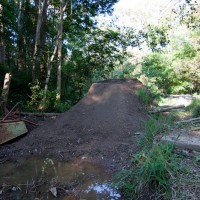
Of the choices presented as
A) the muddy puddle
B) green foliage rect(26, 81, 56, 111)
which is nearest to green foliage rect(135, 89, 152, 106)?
green foliage rect(26, 81, 56, 111)

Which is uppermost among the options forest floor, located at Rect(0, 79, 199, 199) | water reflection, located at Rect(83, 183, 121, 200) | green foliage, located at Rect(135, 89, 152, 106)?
green foliage, located at Rect(135, 89, 152, 106)

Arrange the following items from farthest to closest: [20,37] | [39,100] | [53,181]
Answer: [20,37]
[39,100]
[53,181]

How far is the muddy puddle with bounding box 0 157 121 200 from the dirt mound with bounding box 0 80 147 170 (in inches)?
13.8

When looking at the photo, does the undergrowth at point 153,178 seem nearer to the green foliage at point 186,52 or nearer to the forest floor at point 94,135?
the forest floor at point 94,135

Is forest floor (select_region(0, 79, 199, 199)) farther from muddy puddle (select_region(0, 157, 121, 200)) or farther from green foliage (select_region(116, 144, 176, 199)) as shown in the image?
green foliage (select_region(116, 144, 176, 199))

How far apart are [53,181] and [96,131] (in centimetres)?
208

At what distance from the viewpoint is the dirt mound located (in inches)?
167

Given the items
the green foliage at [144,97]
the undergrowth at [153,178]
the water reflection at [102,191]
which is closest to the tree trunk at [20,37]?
the green foliage at [144,97]

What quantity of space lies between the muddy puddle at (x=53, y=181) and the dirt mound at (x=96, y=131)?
350 millimetres

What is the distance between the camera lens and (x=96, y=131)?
5195 mm

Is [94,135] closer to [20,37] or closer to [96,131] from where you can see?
[96,131]

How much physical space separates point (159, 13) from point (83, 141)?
121 inches

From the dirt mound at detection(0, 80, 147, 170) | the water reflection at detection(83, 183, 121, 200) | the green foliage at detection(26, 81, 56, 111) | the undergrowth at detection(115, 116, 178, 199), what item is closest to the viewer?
the undergrowth at detection(115, 116, 178, 199)

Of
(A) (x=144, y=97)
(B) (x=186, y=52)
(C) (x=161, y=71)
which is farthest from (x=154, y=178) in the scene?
(B) (x=186, y=52)
